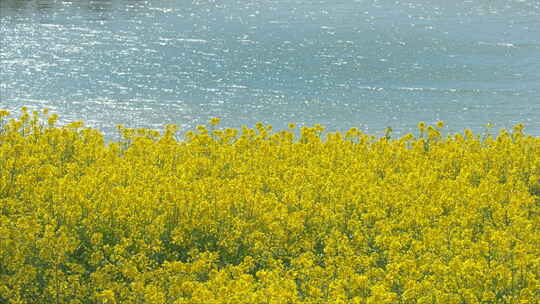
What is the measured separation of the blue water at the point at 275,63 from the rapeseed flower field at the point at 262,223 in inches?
272

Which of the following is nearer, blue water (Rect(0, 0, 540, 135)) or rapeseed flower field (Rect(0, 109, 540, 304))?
rapeseed flower field (Rect(0, 109, 540, 304))

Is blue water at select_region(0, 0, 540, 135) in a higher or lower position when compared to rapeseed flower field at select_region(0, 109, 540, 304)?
lower

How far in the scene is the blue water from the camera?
18.8m

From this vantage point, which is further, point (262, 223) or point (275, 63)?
point (275, 63)

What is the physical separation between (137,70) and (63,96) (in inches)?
108

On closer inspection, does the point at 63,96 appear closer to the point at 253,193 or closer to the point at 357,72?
the point at 357,72

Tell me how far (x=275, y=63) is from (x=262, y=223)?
14.3 m

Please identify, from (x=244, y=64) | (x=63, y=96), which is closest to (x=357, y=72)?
(x=244, y=64)

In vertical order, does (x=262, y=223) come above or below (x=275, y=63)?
above

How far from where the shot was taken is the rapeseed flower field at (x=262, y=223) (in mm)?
7184

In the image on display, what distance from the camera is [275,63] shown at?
22453 mm

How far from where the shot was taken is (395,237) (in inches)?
318

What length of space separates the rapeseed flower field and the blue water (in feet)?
22.7

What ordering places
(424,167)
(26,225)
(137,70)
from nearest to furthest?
(26,225)
(424,167)
(137,70)
